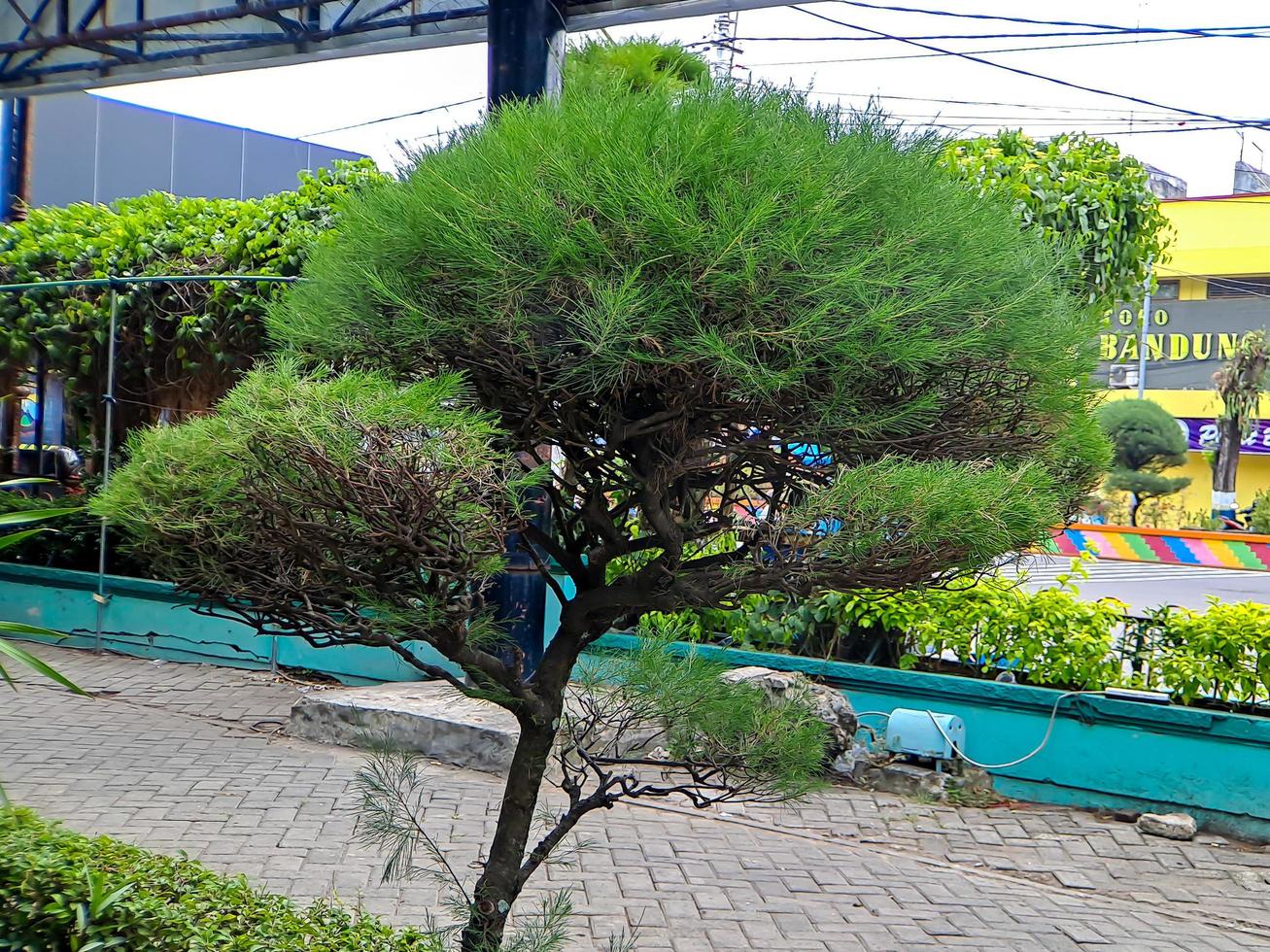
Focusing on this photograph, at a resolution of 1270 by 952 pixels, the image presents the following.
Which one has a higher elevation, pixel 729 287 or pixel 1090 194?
pixel 1090 194

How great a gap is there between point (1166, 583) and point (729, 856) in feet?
51.4

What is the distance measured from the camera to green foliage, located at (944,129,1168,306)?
8.20 m

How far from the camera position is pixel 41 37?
432 inches

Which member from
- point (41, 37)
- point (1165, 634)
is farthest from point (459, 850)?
point (41, 37)

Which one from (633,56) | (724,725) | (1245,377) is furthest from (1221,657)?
(1245,377)

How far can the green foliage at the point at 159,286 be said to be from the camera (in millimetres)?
9078

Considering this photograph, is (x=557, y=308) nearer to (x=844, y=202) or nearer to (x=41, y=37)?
(x=844, y=202)

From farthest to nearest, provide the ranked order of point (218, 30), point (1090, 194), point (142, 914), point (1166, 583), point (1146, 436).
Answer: point (1146, 436) → point (1166, 583) → point (218, 30) → point (1090, 194) → point (142, 914)

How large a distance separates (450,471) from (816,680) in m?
5.31

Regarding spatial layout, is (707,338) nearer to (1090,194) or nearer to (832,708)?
(832,708)

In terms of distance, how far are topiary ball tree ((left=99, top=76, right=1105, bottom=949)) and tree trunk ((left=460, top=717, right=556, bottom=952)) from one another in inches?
16.0

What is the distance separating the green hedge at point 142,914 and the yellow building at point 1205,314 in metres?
29.4

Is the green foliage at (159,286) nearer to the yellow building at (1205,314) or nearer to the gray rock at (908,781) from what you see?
the gray rock at (908,781)

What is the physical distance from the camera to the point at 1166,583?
62.6ft
